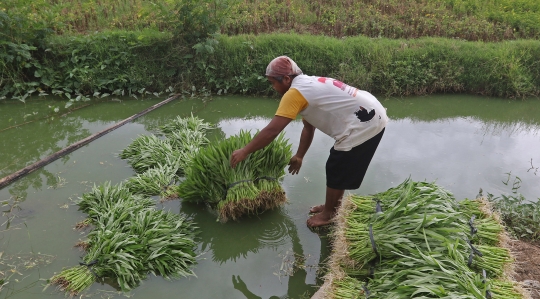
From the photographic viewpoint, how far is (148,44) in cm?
743

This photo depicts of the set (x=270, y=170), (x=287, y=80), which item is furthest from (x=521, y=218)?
(x=287, y=80)

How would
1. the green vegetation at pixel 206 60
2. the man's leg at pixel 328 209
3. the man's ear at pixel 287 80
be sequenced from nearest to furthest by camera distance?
the man's ear at pixel 287 80 → the man's leg at pixel 328 209 → the green vegetation at pixel 206 60

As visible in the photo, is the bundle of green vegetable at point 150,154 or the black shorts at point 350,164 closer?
the black shorts at point 350,164

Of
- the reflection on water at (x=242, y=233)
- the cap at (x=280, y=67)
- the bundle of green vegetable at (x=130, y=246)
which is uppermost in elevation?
the cap at (x=280, y=67)

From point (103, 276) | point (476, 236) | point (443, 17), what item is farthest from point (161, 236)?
→ point (443, 17)

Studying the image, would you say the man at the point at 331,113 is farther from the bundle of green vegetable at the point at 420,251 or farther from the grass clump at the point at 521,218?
the grass clump at the point at 521,218

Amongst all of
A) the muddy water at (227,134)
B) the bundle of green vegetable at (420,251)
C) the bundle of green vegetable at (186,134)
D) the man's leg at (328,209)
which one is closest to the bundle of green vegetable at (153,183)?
the muddy water at (227,134)

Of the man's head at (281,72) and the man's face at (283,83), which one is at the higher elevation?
the man's head at (281,72)

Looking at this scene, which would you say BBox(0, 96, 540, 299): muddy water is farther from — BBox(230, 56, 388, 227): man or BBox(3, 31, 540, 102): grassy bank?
BBox(230, 56, 388, 227): man

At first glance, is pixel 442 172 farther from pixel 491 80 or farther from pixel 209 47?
pixel 209 47

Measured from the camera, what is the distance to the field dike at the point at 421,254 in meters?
2.13

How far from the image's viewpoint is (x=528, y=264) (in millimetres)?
2979

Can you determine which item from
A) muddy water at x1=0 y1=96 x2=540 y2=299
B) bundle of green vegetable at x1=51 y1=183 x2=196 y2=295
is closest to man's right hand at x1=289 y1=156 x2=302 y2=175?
muddy water at x1=0 y1=96 x2=540 y2=299

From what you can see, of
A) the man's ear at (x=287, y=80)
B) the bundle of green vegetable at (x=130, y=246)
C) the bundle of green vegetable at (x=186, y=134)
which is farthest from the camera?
the bundle of green vegetable at (x=186, y=134)
